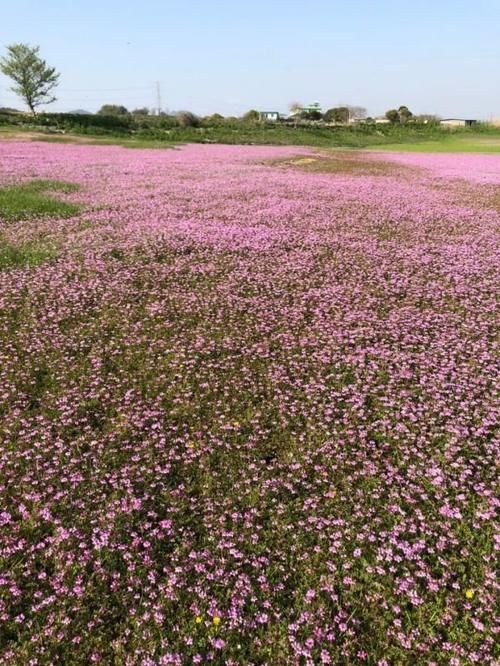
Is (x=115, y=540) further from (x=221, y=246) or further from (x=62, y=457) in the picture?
(x=221, y=246)

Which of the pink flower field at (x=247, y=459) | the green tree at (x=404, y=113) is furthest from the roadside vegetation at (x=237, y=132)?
the pink flower field at (x=247, y=459)

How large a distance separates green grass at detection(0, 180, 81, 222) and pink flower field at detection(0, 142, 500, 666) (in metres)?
5.68

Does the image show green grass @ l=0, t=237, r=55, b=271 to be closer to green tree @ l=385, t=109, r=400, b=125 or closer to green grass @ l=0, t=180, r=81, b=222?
green grass @ l=0, t=180, r=81, b=222

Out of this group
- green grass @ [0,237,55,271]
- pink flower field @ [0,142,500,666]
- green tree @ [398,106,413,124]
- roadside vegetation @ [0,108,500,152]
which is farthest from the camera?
green tree @ [398,106,413,124]

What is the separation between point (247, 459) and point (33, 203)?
756 inches

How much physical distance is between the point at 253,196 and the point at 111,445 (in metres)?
21.3

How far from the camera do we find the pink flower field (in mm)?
4824

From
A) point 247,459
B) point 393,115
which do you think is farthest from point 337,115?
point 247,459

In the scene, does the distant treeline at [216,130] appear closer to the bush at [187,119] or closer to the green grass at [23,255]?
the bush at [187,119]

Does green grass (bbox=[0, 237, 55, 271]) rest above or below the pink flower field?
above

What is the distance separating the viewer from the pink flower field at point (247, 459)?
4.82m

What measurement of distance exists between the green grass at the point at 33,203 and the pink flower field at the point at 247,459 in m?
5.68

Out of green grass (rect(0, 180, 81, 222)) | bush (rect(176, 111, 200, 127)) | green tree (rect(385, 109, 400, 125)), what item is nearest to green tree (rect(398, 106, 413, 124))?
green tree (rect(385, 109, 400, 125))

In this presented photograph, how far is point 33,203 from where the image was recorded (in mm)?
22203
